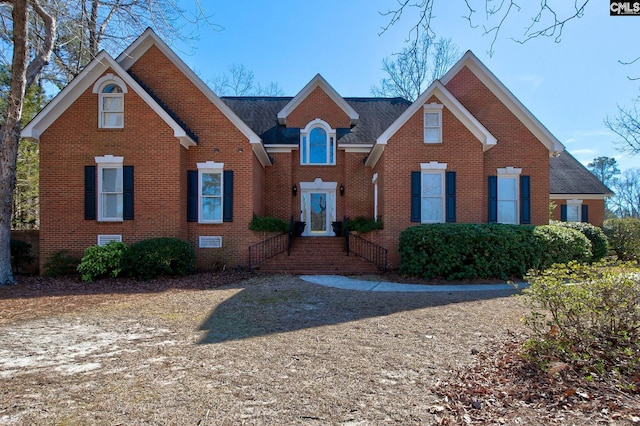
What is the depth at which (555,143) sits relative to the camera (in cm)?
1388

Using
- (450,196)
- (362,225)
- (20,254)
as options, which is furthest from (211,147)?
(450,196)

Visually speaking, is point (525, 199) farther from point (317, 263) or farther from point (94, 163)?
point (94, 163)

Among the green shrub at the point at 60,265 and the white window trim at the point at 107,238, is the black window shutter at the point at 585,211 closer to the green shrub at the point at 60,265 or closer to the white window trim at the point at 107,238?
the white window trim at the point at 107,238

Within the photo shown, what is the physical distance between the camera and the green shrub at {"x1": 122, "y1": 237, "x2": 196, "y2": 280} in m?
10.7

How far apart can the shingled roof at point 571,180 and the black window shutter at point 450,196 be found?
12.6 m

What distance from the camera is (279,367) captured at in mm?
4070

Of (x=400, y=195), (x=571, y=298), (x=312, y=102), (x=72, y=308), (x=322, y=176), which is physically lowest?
(x=72, y=308)

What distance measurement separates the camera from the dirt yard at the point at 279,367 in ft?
10.1

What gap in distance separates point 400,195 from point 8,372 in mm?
11122

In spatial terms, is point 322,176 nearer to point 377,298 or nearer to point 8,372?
point 377,298

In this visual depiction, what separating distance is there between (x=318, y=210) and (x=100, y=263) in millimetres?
9338

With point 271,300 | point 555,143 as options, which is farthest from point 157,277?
point 555,143

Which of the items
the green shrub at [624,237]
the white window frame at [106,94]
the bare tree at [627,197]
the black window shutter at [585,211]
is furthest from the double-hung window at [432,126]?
the bare tree at [627,197]

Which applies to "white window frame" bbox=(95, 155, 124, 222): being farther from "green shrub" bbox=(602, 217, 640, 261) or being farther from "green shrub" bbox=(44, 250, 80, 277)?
"green shrub" bbox=(602, 217, 640, 261)
